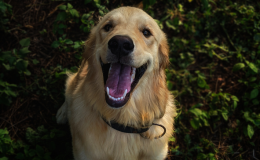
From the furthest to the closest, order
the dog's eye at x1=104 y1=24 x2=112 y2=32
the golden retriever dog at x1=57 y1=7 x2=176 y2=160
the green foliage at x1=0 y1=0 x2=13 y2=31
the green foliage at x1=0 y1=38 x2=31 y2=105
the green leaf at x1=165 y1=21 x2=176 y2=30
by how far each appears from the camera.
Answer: the green leaf at x1=165 y1=21 x2=176 y2=30 < the green foliage at x1=0 y1=0 x2=13 y2=31 < the green foliage at x1=0 y1=38 x2=31 y2=105 < the dog's eye at x1=104 y1=24 x2=112 y2=32 < the golden retriever dog at x1=57 y1=7 x2=176 y2=160

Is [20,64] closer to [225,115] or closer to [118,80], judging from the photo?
[118,80]

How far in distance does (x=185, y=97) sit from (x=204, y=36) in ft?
4.42

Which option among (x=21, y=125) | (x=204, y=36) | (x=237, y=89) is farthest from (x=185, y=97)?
(x=21, y=125)

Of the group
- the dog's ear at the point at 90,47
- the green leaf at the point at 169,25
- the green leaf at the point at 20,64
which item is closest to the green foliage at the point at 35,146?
the green leaf at the point at 20,64

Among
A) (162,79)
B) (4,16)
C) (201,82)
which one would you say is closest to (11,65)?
(4,16)

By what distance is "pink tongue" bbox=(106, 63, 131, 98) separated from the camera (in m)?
2.06

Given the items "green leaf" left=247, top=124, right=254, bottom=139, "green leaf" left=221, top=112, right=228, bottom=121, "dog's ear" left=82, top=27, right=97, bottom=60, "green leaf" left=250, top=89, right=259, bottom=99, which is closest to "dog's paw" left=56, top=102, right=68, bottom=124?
"dog's ear" left=82, top=27, right=97, bottom=60

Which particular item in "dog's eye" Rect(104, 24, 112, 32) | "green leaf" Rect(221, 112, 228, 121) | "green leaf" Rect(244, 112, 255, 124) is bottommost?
"green leaf" Rect(244, 112, 255, 124)

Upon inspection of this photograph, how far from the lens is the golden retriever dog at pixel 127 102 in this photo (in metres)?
2.15

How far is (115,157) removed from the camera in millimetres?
2316

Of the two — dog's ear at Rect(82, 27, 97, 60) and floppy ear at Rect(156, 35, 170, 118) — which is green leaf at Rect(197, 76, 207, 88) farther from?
dog's ear at Rect(82, 27, 97, 60)

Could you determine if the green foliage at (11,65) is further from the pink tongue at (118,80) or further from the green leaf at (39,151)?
the pink tongue at (118,80)

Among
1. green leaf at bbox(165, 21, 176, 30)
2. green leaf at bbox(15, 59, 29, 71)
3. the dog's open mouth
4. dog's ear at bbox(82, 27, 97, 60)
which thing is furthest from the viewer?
green leaf at bbox(165, 21, 176, 30)

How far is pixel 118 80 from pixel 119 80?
1 cm
